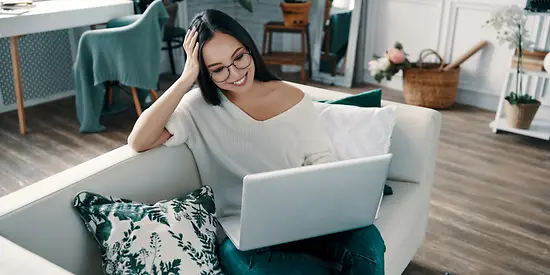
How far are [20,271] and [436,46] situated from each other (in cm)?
356

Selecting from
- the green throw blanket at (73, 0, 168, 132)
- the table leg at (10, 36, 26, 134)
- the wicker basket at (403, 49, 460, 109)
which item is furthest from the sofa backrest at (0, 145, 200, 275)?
the wicker basket at (403, 49, 460, 109)

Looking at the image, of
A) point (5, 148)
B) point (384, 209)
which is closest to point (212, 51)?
point (384, 209)

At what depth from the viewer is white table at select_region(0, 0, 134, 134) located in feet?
9.99

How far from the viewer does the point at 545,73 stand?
3182 mm

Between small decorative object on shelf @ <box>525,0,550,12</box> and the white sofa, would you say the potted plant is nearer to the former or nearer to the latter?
small decorative object on shelf @ <box>525,0,550,12</box>

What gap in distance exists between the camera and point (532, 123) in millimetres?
3389

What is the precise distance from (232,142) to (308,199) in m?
0.44

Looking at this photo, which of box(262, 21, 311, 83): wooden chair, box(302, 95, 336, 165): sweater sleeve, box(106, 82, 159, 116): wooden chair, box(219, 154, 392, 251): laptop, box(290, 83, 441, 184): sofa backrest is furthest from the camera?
box(262, 21, 311, 83): wooden chair

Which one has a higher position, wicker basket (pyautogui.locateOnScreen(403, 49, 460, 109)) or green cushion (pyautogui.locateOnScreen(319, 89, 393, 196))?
green cushion (pyautogui.locateOnScreen(319, 89, 393, 196))

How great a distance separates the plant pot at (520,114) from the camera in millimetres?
3211

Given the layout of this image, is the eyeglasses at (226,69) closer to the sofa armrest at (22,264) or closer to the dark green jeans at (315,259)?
the dark green jeans at (315,259)

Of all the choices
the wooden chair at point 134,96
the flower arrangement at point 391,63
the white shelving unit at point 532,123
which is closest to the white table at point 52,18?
the wooden chair at point 134,96

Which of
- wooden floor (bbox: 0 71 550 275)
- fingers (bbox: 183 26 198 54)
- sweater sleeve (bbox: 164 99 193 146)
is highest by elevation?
fingers (bbox: 183 26 198 54)

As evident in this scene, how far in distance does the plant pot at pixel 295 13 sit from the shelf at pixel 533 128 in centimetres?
175
